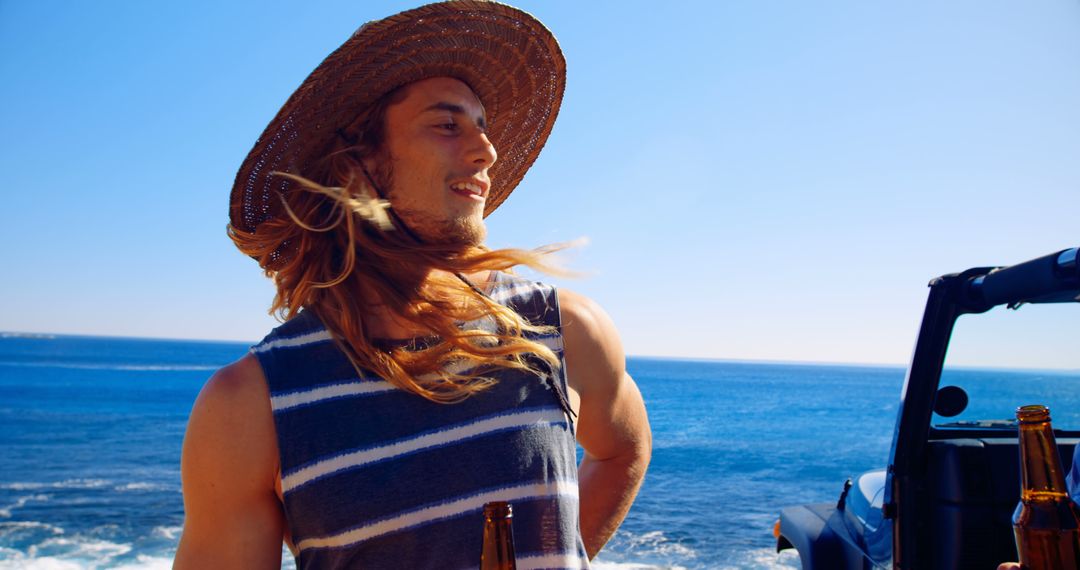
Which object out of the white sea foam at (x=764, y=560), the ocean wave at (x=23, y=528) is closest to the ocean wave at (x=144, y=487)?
the ocean wave at (x=23, y=528)

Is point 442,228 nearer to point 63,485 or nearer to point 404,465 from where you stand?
point 404,465

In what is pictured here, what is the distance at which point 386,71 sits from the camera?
2.14m

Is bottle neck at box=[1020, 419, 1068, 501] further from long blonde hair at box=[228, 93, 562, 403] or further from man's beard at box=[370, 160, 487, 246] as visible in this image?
man's beard at box=[370, 160, 487, 246]

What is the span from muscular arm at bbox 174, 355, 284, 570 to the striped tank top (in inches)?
1.9

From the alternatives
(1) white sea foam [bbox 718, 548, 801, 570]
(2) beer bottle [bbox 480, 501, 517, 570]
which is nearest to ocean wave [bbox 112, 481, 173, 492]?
(1) white sea foam [bbox 718, 548, 801, 570]

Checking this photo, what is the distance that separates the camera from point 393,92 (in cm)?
220

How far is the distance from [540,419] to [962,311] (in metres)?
1.85

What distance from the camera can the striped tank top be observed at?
1599 mm

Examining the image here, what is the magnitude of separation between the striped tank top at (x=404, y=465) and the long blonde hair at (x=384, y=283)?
4cm

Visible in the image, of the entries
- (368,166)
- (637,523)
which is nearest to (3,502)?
(637,523)

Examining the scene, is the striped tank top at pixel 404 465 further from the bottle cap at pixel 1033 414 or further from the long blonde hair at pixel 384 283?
the bottle cap at pixel 1033 414

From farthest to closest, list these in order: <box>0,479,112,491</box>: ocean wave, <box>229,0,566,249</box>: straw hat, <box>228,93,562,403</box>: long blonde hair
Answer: <box>0,479,112,491</box>: ocean wave < <box>229,0,566,249</box>: straw hat < <box>228,93,562,403</box>: long blonde hair

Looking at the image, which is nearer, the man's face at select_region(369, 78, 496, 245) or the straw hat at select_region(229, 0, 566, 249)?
the man's face at select_region(369, 78, 496, 245)

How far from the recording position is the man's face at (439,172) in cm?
199
